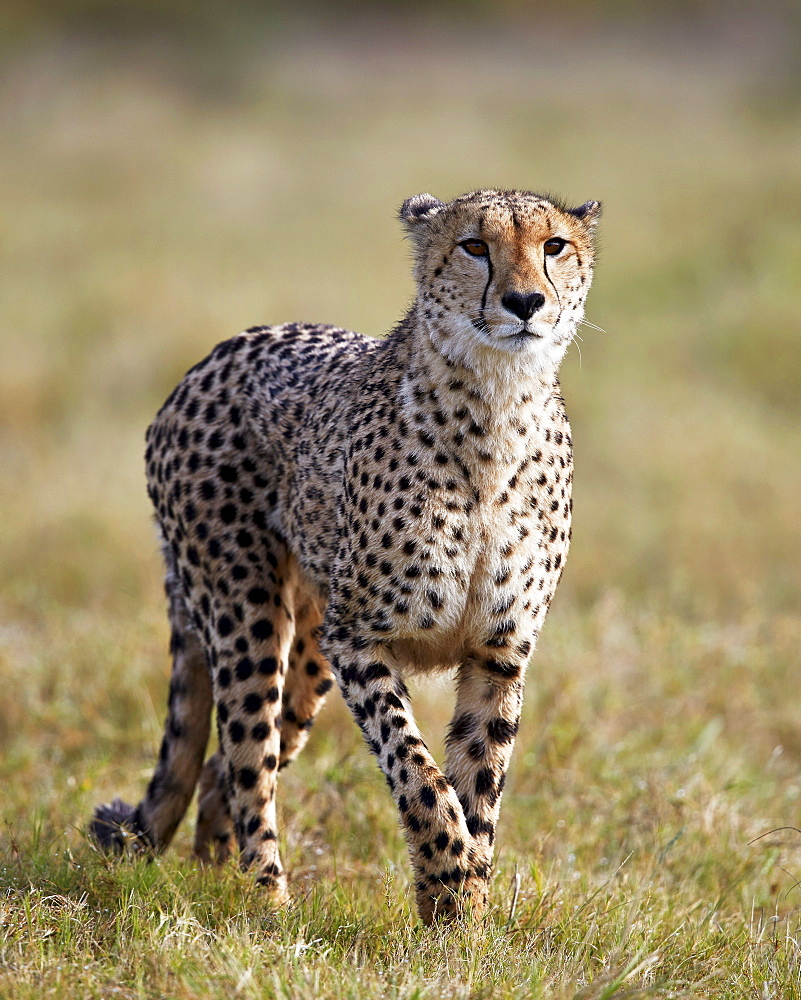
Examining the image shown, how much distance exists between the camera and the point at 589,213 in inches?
116

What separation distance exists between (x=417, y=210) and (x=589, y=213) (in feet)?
1.29

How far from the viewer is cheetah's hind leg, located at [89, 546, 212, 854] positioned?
315 cm

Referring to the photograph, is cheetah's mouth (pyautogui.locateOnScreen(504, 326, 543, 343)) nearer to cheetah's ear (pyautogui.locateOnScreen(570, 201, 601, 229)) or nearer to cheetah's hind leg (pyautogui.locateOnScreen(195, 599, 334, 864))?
cheetah's ear (pyautogui.locateOnScreen(570, 201, 601, 229))

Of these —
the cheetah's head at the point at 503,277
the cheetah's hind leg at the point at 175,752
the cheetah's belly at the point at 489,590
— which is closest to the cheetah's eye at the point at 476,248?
the cheetah's head at the point at 503,277

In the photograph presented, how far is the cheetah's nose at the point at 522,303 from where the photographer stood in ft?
8.08

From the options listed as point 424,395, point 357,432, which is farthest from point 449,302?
point 357,432

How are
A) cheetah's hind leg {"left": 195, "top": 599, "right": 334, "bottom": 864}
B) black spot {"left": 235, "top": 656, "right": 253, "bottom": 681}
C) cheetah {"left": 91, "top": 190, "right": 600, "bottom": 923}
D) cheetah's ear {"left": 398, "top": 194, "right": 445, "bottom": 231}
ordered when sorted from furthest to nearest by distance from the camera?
cheetah's hind leg {"left": 195, "top": 599, "right": 334, "bottom": 864} < black spot {"left": 235, "top": 656, "right": 253, "bottom": 681} < cheetah's ear {"left": 398, "top": 194, "right": 445, "bottom": 231} < cheetah {"left": 91, "top": 190, "right": 600, "bottom": 923}

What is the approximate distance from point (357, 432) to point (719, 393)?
569cm

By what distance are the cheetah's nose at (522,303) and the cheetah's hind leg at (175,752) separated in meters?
1.31

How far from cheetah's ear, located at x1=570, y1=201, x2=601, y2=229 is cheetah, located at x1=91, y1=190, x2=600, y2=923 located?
11 mm

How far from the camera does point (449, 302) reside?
2645 millimetres

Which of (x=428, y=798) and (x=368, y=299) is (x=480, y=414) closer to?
(x=428, y=798)

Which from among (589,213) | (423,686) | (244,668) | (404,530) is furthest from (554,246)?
(244,668)

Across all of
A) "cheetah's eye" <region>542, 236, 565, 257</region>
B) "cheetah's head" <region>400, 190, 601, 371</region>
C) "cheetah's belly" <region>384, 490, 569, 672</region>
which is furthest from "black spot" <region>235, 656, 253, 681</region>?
"cheetah's eye" <region>542, 236, 565, 257</region>
